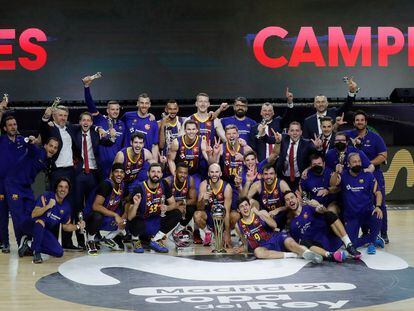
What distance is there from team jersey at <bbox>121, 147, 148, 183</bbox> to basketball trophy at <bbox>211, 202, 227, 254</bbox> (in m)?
1.10

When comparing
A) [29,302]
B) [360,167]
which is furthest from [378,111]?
[29,302]

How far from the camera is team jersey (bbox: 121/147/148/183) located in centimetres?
980

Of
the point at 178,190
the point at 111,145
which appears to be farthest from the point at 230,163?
the point at 111,145

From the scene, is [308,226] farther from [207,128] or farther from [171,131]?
[171,131]

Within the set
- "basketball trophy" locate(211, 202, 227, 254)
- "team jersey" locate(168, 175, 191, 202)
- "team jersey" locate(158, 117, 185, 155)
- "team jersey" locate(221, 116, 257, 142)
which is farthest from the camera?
"team jersey" locate(221, 116, 257, 142)

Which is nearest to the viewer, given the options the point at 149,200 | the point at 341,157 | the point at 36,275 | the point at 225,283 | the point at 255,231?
the point at 225,283

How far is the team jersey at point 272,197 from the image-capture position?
9.62 meters

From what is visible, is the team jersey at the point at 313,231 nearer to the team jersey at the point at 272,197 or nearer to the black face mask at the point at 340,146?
the team jersey at the point at 272,197

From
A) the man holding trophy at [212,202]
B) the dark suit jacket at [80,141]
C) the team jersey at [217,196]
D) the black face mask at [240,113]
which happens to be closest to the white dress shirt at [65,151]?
the dark suit jacket at [80,141]

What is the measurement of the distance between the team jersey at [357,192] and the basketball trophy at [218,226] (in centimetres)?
147

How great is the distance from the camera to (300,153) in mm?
10055

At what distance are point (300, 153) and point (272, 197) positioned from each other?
0.78 m

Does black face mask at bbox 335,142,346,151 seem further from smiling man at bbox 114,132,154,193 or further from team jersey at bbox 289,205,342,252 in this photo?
smiling man at bbox 114,132,154,193

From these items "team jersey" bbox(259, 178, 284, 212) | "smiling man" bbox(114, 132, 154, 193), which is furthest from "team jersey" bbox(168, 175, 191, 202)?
"team jersey" bbox(259, 178, 284, 212)
